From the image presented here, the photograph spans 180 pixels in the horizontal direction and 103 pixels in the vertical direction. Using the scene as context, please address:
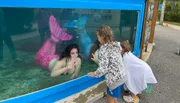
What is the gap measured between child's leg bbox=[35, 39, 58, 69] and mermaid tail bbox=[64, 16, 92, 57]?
33cm

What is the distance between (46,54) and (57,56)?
0.57 feet

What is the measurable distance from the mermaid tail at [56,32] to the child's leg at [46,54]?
3.3 inches

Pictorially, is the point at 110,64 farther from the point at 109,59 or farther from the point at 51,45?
the point at 51,45

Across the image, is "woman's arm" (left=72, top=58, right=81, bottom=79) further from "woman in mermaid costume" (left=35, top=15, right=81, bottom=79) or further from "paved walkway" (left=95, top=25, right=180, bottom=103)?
"paved walkway" (left=95, top=25, right=180, bottom=103)

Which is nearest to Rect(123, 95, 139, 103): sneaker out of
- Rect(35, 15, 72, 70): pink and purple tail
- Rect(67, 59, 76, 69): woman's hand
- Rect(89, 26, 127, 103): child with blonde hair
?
Rect(89, 26, 127, 103): child with blonde hair

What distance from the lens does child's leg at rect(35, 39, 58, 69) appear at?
2639mm

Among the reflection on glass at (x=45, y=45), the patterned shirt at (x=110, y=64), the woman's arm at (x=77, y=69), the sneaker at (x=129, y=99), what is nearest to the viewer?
the reflection on glass at (x=45, y=45)

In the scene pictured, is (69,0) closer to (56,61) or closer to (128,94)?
(56,61)

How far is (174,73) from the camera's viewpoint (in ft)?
16.6

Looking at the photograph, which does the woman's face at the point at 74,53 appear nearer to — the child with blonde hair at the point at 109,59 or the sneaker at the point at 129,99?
the child with blonde hair at the point at 109,59

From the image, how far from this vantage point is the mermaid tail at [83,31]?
9.50 feet

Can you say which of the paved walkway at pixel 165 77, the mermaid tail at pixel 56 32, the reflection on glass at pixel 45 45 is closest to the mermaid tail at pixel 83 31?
the reflection on glass at pixel 45 45

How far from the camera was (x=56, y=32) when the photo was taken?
2721 mm

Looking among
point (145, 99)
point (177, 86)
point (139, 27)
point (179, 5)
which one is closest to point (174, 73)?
point (177, 86)
